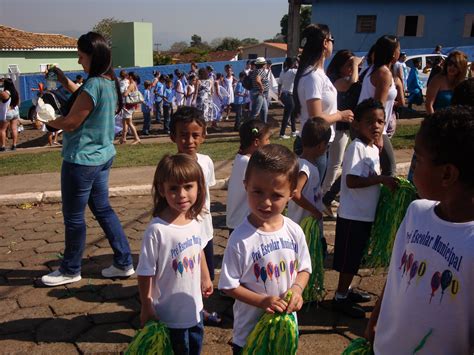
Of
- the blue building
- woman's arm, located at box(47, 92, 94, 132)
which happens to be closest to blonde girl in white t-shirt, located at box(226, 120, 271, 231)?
woman's arm, located at box(47, 92, 94, 132)

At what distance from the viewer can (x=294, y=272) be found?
230 cm

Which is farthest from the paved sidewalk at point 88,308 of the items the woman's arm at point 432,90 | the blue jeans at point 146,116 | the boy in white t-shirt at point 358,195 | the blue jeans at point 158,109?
the blue jeans at point 158,109

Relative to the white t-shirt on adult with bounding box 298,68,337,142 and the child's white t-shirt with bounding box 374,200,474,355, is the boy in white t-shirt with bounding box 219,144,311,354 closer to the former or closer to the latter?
the child's white t-shirt with bounding box 374,200,474,355

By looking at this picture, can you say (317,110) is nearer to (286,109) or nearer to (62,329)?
(62,329)

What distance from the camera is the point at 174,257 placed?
2.43 meters

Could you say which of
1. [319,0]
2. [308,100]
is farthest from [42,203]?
[319,0]

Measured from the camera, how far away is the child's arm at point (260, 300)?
82.4 inches

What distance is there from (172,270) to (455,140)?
1.49m

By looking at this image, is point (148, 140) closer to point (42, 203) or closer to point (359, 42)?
point (42, 203)

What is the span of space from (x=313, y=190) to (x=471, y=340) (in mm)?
1819

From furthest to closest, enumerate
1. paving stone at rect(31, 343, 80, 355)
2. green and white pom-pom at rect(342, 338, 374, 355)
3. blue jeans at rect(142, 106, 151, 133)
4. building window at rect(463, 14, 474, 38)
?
1. building window at rect(463, 14, 474, 38)
2. blue jeans at rect(142, 106, 151, 133)
3. paving stone at rect(31, 343, 80, 355)
4. green and white pom-pom at rect(342, 338, 374, 355)

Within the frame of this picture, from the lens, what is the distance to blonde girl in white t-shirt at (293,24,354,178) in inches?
148

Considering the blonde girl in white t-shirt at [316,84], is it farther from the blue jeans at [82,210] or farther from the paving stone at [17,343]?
the paving stone at [17,343]

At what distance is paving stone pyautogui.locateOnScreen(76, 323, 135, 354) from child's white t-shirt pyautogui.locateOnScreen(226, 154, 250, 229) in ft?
3.38
